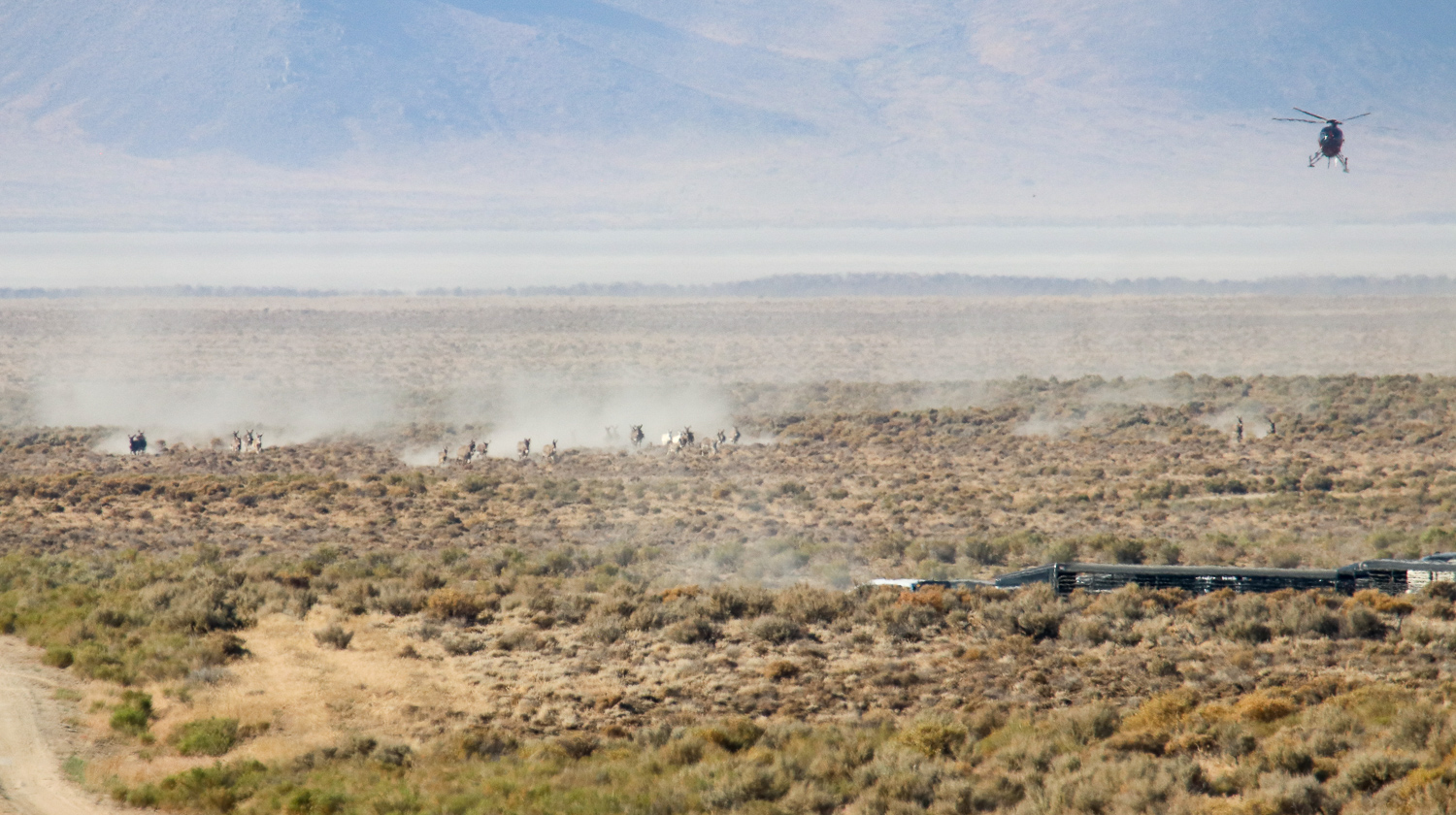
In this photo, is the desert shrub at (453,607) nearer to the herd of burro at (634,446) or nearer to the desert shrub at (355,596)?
the desert shrub at (355,596)

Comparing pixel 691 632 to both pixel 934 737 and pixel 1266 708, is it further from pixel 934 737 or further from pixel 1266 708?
pixel 1266 708

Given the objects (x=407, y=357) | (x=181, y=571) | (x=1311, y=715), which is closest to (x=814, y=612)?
(x=1311, y=715)

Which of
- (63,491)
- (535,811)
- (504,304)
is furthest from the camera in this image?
(504,304)

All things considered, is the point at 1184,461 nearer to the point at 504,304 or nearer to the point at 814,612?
the point at 814,612

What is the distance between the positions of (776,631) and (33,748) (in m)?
9.33

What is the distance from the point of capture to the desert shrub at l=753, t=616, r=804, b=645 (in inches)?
771

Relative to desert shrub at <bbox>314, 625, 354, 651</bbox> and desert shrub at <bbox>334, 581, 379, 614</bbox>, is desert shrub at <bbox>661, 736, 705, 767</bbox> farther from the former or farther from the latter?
desert shrub at <bbox>334, 581, 379, 614</bbox>

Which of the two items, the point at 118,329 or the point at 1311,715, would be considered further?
the point at 118,329

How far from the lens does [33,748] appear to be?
621 inches

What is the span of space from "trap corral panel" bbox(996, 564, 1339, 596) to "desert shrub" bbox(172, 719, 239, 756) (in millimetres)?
12020

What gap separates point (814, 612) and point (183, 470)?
106ft

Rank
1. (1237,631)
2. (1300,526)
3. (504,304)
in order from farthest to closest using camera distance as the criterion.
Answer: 1. (504,304)
2. (1300,526)
3. (1237,631)

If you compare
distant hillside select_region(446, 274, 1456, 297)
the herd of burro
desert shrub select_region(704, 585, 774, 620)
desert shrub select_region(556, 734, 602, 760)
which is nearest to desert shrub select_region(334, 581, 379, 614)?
desert shrub select_region(704, 585, 774, 620)

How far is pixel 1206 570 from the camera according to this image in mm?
21141
